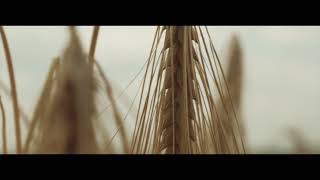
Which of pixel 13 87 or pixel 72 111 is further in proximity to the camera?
pixel 13 87

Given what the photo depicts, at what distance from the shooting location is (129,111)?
40cm

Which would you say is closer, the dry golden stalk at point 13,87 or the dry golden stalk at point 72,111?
the dry golden stalk at point 72,111

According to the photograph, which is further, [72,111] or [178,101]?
[178,101]
